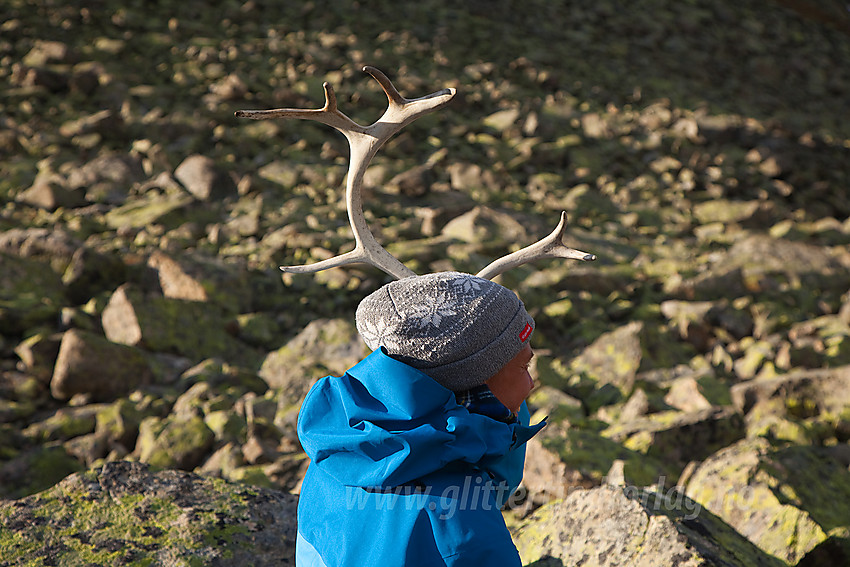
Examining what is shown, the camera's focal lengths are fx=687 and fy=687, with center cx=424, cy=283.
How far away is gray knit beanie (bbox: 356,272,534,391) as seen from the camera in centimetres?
176

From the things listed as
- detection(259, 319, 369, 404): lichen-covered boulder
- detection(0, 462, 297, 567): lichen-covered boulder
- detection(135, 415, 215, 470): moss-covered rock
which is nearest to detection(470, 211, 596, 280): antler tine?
detection(0, 462, 297, 567): lichen-covered boulder

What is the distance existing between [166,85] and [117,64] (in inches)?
50.1

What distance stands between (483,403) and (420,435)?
11.9 inches

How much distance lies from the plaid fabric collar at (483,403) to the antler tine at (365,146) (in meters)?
0.76

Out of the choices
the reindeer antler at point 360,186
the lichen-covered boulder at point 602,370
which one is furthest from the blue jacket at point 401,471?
the lichen-covered boulder at point 602,370

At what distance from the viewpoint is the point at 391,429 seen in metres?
1.68

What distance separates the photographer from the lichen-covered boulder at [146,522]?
98.4 inches

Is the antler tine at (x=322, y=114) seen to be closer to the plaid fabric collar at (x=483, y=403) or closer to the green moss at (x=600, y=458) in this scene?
the plaid fabric collar at (x=483, y=403)

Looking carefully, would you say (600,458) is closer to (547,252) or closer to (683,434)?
(683,434)

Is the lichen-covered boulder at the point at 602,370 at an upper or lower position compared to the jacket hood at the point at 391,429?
lower

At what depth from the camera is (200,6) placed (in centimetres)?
1541

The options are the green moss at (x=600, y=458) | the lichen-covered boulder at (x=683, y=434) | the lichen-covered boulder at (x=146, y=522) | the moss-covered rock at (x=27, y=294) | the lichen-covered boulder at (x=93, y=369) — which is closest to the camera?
the lichen-covered boulder at (x=146, y=522)

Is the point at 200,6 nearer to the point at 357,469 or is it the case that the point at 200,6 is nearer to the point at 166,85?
the point at 166,85

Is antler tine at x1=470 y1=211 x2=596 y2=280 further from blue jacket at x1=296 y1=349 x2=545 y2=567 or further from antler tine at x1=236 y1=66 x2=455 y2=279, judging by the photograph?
blue jacket at x1=296 y1=349 x2=545 y2=567
